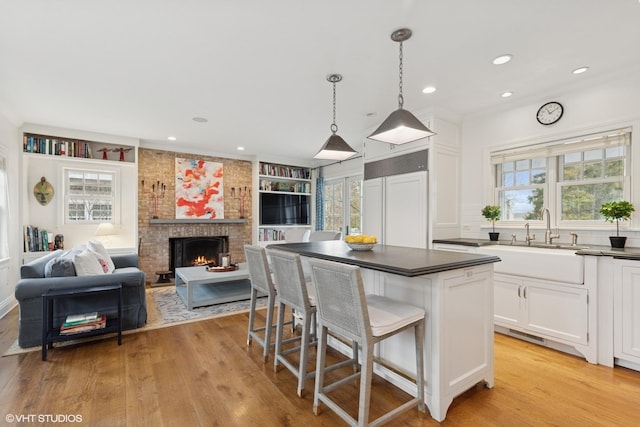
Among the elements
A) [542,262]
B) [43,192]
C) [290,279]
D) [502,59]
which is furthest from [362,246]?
[43,192]

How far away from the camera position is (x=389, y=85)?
3221mm

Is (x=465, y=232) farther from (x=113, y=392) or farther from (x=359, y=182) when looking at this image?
(x=113, y=392)

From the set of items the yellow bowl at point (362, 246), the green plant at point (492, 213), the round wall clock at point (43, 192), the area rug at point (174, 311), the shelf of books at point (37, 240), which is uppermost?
the round wall clock at point (43, 192)

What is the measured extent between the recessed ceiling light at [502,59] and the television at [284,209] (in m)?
5.11

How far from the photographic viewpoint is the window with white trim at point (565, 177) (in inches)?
119

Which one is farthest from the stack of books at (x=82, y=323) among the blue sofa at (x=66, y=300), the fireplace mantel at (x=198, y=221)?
the fireplace mantel at (x=198, y=221)

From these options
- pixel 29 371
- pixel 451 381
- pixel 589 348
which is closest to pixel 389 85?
pixel 451 381

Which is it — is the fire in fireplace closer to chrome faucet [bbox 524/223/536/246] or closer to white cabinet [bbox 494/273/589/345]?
white cabinet [bbox 494/273/589/345]

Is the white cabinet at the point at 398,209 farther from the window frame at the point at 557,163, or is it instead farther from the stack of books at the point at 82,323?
the stack of books at the point at 82,323

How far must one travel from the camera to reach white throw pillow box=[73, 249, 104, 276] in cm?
307

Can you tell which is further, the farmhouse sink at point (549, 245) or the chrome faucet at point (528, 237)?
the chrome faucet at point (528, 237)

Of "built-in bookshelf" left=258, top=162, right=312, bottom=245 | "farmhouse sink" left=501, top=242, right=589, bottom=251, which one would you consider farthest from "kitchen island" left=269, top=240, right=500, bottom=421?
"built-in bookshelf" left=258, top=162, right=312, bottom=245

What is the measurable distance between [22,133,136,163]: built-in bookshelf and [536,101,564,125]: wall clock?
6.23m

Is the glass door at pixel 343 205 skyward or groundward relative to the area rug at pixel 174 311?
skyward
